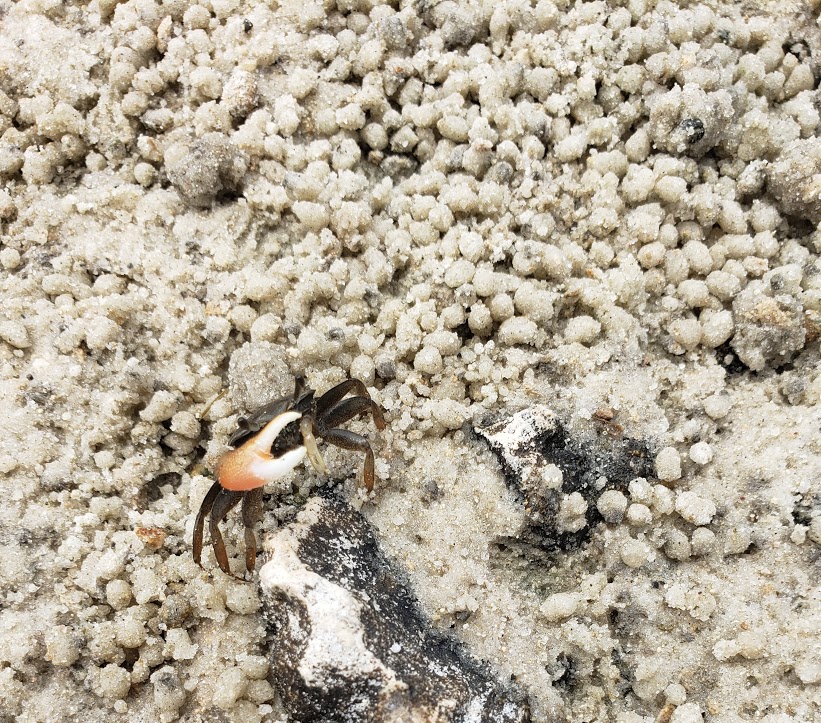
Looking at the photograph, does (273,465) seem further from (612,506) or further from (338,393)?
(612,506)

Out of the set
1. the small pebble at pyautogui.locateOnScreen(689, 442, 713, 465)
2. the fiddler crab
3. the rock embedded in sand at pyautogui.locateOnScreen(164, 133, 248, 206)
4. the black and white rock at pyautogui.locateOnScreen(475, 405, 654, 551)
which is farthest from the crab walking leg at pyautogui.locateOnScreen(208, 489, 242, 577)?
the small pebble at pyautogui.locateOnScreen(689, 442, 713, 465)

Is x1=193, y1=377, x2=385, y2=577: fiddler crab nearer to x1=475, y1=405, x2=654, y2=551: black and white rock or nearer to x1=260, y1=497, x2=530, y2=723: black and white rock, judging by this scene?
x1=260, y1=497, x2=530, y2=723: black and white rock

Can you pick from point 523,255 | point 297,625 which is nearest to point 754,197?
point 523,255

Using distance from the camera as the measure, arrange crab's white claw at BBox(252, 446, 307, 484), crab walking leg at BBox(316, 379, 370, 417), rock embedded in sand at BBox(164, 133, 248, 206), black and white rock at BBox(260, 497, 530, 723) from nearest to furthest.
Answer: black and white rock at BBox(260, 497, 530, 723), crab's white claw at BBox(252, 446, 307, 484), crab walking leg at BBox(316, 379, 370, 417), rock embedded in sand at BBox(164, 133, 248, 206)

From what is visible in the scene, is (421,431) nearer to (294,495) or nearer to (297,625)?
(294,495)

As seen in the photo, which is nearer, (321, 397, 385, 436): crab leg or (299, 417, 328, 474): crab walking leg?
(299, 417, 328, 474): crab walking leg

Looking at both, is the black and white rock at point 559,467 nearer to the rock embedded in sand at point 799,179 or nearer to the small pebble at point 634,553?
the small pebble at point 634,553

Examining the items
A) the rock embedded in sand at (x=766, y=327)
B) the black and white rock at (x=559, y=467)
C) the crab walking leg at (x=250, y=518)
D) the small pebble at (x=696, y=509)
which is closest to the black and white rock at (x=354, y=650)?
the crab walking leg at (x=250, y=518)
